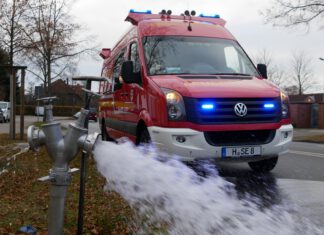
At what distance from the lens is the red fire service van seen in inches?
274

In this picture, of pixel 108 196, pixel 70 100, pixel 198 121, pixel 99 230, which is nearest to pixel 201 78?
pixel 198 121

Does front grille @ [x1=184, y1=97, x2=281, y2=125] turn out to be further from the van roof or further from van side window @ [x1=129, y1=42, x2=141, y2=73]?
the van roof

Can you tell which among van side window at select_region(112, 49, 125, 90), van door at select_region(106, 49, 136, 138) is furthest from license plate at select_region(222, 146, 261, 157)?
van side window at select_region(112, 49, 125, 90)

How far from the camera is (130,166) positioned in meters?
3.61

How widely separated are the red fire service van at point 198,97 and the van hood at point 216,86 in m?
0.01

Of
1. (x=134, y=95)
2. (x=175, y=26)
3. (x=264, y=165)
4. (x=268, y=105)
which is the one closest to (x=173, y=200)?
(x=268, y=105)

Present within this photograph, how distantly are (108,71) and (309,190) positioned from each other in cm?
663

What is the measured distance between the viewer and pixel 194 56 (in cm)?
840

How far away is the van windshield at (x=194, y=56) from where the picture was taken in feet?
26.6

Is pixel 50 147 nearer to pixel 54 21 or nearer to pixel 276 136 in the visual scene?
pixel 276 136

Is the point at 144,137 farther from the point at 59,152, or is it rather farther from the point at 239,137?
the point at 59,152

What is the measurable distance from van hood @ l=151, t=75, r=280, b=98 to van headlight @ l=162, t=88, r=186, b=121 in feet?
0.27

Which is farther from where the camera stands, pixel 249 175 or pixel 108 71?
pixel 108 71

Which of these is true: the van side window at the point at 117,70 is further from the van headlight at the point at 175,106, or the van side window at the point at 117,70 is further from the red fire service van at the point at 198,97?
the van headlight at the point at 175,106
